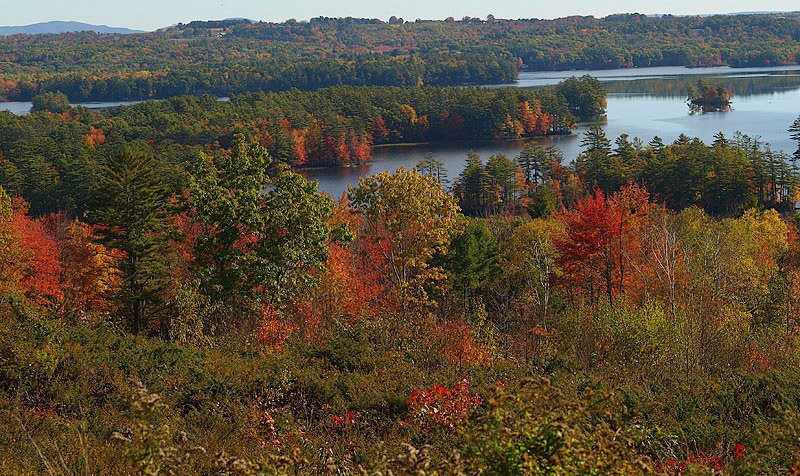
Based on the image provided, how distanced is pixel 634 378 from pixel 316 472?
24.1 ft

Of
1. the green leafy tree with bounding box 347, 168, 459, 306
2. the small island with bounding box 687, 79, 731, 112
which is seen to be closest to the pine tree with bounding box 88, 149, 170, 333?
the green leafy tree with bounding box 347, 168, 459, 306

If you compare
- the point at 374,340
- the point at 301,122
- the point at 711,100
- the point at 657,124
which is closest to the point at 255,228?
the point at 374,340

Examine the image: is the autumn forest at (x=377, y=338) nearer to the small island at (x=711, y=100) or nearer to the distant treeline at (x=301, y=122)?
the distant treeline at (x=301, y=122)

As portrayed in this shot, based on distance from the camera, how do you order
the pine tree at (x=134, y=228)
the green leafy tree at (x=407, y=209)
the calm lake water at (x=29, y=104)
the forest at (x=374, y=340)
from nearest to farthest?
the forest at (x=374, y=340), the green leafy tree at (x=407, y=209), the pine tree at (x=134, y=228), the calm lake water at (x=29, y=104)

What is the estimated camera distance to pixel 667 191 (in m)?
57.0

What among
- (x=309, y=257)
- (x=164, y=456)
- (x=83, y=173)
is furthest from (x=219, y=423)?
(x=83, y=173)

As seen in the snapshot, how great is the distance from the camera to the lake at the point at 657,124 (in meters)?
81.8

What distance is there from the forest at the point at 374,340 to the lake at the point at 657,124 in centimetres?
4279

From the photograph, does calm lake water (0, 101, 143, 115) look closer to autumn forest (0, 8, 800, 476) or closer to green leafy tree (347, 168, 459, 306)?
autumn forest (0, 8, 800, 476)

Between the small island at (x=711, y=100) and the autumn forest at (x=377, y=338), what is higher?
the small island at (x=711, y=100)

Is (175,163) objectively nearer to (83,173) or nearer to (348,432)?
(83,173)

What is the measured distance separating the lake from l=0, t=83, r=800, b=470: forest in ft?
140

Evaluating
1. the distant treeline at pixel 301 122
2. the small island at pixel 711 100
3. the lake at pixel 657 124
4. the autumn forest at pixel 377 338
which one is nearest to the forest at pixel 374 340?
the autumn forest at pixel 377 338

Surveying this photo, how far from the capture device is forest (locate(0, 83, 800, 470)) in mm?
7129
